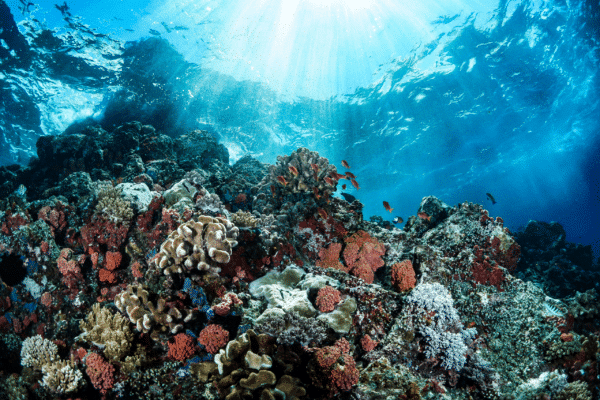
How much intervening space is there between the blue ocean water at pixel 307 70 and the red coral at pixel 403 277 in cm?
1967

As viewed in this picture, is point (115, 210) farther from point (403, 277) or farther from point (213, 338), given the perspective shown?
point (403, 277)

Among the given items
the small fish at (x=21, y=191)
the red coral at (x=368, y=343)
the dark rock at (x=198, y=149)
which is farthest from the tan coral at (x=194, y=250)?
the dark rock at (x=198, y=149)

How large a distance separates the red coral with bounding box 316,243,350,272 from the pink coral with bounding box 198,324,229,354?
3.22m

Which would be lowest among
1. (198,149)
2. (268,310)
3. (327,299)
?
(268,310)

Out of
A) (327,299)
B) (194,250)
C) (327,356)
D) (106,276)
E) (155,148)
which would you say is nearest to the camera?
(327,356)

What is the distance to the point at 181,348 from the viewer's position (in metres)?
3.66

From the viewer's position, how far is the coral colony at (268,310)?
3.45 m

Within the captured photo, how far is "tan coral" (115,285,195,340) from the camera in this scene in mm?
3830

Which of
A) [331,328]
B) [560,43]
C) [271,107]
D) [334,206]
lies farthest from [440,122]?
[331,328]

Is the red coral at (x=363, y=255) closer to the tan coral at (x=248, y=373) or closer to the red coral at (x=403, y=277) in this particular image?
the red coral at (x=403, y=277)

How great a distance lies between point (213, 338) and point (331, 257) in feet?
11.8

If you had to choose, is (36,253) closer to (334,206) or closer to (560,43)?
(334,206)

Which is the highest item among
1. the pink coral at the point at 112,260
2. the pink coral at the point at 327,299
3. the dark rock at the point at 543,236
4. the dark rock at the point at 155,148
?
the dark rock at the point at 543,236

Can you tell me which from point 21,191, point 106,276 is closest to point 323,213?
point 106,276
